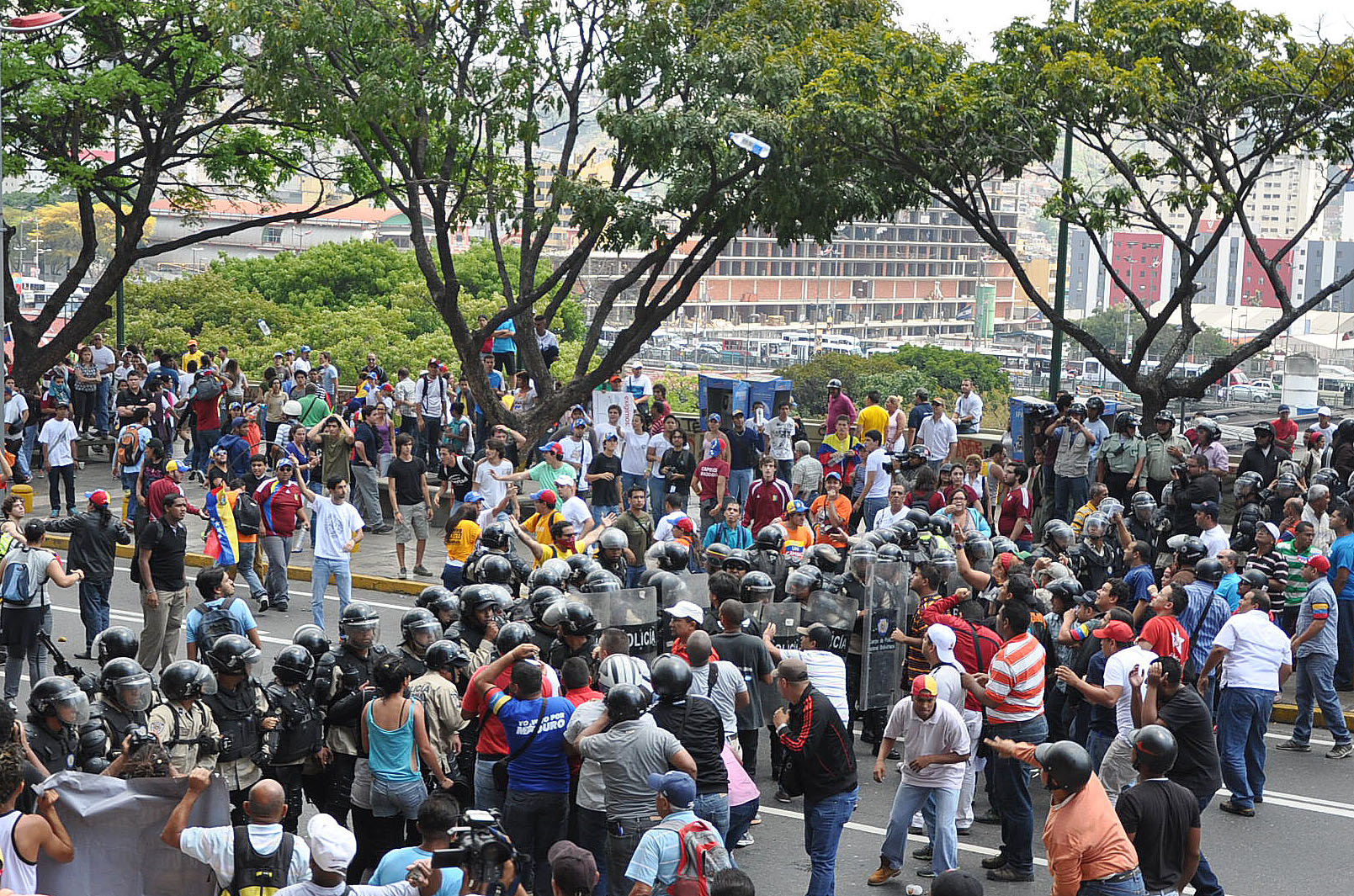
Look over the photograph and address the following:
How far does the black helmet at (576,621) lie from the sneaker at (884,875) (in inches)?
84.1

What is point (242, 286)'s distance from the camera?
67688 millimetres

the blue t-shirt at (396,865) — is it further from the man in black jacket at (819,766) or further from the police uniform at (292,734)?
the man in black jacket at (819,766)

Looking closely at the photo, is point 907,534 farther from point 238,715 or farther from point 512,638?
point 238,715

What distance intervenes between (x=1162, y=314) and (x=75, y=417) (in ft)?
53.6

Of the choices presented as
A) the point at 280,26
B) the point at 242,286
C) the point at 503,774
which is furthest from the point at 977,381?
the point at 503,774

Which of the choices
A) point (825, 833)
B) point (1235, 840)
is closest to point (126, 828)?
point (825, 833)

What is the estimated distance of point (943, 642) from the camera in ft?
30.8

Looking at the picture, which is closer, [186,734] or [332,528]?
[186,734]

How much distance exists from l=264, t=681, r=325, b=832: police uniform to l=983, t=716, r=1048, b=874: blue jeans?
3.79 metres

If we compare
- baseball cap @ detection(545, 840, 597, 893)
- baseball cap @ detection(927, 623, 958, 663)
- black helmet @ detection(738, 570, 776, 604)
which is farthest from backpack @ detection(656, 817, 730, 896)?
black helmet @ detection(738, 570, 776, 604)

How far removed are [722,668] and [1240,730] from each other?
12.4 feet

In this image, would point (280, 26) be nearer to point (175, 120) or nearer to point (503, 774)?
point (175, 120)

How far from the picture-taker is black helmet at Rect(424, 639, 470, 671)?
323 inches

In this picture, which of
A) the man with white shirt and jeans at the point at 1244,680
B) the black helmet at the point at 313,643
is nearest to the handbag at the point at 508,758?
the black helmet at the point at 313,643
